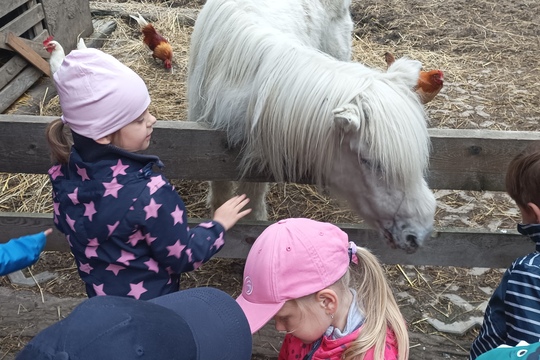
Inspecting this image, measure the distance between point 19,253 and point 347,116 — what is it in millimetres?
1237

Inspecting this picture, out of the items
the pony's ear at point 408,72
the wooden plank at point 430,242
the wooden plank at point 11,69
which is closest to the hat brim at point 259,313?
the wooden plank at point 430,242

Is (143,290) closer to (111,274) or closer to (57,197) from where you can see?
(111,274)

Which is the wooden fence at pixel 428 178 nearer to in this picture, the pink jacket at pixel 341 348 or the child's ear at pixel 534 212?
the child's ear at pixel 534 212

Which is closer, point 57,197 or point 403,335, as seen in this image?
point 403,335

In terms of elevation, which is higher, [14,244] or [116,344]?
[116,344]

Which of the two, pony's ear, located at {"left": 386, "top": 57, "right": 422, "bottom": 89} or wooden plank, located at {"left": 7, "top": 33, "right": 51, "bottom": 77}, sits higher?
pony's ear, located at {"left": 386, "top": 57, "right": 422, "bottom": 89}

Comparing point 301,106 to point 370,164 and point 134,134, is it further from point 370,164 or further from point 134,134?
point 134,134

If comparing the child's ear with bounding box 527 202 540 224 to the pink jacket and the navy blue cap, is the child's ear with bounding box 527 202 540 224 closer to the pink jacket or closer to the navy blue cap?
the pink jacket

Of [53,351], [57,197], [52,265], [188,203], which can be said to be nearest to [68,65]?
[57,197]

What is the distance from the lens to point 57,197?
171cm

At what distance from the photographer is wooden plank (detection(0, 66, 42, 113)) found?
192 inches

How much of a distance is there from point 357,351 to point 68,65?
3.79 feet

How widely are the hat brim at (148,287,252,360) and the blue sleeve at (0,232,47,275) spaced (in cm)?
70

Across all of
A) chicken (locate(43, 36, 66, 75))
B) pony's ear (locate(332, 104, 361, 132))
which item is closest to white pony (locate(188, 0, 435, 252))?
pony's ear (locate(332, 104, 361, 132))
